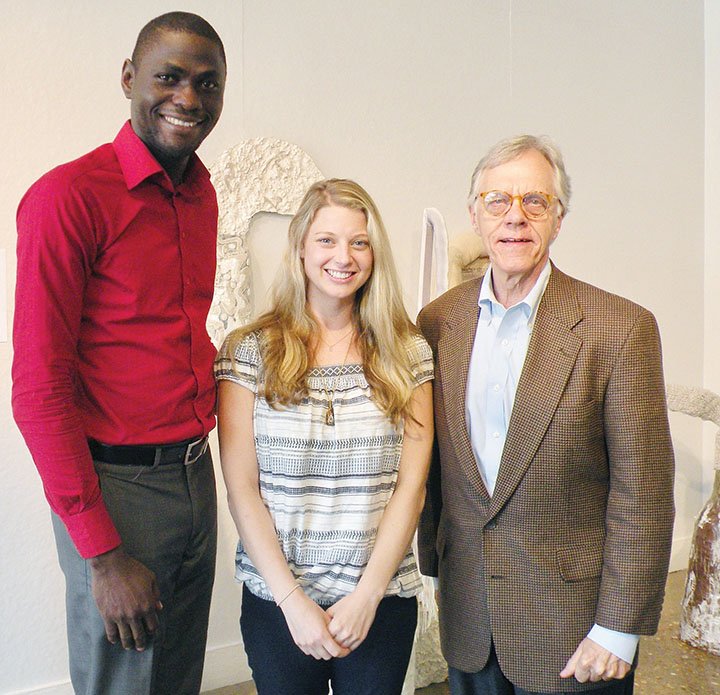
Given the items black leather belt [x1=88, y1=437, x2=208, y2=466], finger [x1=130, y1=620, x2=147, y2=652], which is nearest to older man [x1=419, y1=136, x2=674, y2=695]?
black leather belt [x1=88, y1=437, x2=208, y2=466]

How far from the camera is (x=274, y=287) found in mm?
1790

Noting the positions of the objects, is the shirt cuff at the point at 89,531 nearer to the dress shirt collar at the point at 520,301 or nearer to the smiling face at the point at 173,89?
the smiling face at the point at 173,89

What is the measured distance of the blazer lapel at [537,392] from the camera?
1.51 metres

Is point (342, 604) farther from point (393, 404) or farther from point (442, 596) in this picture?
point (393, 404)

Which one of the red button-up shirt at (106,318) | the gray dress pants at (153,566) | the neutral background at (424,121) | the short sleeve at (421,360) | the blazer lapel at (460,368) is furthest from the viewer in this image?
the neutral background at (424,121)

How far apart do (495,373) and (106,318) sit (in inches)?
29.2

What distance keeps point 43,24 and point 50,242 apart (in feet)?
5.09

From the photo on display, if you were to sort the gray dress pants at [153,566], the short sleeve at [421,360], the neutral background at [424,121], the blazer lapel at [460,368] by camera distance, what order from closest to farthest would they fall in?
the gray dress pants at [153,566] < the blazer lapel at [460,368] < the short sleeve at [421,360] < the neutral background at [424,121]

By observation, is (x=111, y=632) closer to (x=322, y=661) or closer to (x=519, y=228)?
(x=322, y=661)

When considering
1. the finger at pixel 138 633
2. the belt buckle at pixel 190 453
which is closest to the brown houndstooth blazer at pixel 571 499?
the belt buckle at pixel 190 453

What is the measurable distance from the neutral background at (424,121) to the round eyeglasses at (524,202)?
1528 millimetres

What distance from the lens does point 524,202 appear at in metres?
1.61

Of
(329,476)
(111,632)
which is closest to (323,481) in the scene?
(329,476)

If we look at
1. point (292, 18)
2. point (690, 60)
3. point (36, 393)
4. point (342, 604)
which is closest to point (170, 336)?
point (36, 393)
